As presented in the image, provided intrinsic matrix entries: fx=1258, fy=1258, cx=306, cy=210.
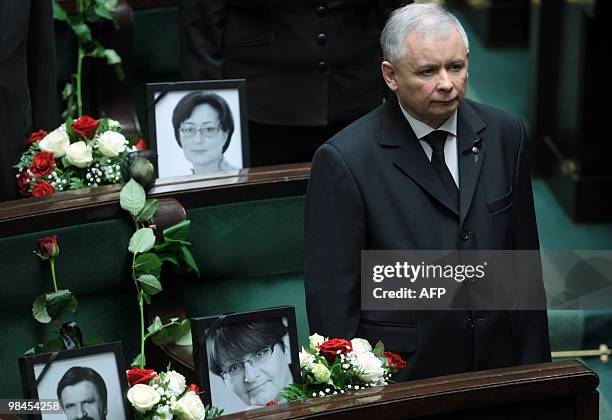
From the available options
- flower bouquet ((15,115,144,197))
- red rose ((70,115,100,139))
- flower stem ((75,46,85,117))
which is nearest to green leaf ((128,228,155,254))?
flower bouquet ((15,115,144,197))

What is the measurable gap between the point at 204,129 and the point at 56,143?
1.25 feet

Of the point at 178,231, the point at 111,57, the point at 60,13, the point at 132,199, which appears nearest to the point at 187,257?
the point at 178,231

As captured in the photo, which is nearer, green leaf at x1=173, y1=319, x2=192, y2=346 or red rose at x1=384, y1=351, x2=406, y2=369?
red rose at x1=384, y1=351, x2=406, y2=369

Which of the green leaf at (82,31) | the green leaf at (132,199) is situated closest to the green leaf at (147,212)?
the green leaf at (132,199)

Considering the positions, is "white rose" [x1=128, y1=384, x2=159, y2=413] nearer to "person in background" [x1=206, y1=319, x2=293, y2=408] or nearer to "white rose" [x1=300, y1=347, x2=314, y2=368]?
"person in background" [x1=206, y1=319, x2=293, y2=408]

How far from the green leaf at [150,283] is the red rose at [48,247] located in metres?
0.20

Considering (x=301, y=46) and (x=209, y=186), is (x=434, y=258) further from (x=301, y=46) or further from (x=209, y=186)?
(x=301, y=46)

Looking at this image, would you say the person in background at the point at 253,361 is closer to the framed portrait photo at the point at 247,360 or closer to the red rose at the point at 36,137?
the framed portrait photo at the point at 247,360

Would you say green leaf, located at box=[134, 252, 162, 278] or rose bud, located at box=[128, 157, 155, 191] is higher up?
rose bud, located at box=[128, 157, 155, 191]

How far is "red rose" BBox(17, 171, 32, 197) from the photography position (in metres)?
3.18

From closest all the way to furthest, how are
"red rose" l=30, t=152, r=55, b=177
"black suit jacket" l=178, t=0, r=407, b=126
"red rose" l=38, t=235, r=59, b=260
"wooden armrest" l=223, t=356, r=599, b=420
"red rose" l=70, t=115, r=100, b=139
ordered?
"wooden armrest" l=223, t=356, r=599, b=420 → "red rose" l=38, t=235, r=59, b=260 → "red rose" l=30, t=152, r=55, b=177 → "red rose" l=70, t=115, r=100, b=139 → "black suit jacket" l=178, t=0, r=407, b=126

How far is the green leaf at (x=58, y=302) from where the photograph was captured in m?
2.69

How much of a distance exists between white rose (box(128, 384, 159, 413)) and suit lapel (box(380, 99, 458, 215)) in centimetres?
67

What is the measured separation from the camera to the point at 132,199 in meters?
2.85
